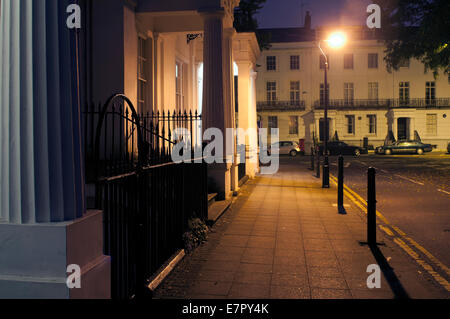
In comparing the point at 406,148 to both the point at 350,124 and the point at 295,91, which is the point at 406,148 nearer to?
the point at 350,124

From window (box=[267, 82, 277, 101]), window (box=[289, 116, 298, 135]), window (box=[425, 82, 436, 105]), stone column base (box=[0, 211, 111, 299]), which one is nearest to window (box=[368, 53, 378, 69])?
window (box=[425, 82, 436, 105])

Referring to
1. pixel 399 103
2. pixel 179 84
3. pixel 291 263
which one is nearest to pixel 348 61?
pixel 399 103

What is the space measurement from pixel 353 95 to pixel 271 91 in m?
10.0

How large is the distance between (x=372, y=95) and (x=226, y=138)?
43360mm

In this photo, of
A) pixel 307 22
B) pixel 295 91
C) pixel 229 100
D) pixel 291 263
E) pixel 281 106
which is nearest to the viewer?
pixel 291 263

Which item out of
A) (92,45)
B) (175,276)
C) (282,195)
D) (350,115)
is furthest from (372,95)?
(175,276)

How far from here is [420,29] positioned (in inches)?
896

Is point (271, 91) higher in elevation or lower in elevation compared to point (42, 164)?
higher

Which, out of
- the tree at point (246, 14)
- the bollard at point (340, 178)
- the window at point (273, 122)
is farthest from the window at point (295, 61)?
the bollard at point (340, 178)

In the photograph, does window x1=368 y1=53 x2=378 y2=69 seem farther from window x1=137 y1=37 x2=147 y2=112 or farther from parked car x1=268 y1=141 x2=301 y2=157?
window x1=137 y1=37 x2=147 y2=112

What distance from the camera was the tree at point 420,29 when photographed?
69.9 feet

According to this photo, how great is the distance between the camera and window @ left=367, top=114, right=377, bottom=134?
4941cm

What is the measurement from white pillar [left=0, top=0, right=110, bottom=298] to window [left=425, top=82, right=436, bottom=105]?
176ft
